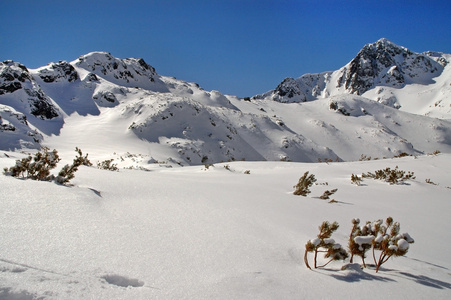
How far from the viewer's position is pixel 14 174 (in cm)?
267

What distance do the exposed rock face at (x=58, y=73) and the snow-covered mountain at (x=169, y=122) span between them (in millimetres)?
84

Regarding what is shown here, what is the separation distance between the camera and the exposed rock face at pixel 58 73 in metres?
25.4

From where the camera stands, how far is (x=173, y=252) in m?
1.36

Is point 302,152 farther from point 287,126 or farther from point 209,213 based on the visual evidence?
point 209,213

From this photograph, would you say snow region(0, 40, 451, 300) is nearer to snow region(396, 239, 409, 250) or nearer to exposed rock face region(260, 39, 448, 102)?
snow region(396, 239, 409, 250)

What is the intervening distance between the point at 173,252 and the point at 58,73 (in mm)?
30743

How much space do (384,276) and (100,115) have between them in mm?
24306

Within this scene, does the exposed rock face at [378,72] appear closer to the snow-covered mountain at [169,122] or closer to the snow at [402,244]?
the snow-covered mountain at [169,122]

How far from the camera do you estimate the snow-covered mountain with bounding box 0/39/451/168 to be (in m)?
16.8

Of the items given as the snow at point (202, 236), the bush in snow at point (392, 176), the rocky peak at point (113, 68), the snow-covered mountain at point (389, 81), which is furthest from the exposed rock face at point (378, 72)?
the snow at point (202, 236)

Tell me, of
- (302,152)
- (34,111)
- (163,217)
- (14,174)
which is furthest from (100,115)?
(163,217)

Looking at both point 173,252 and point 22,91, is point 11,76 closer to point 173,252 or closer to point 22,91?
point 22,91

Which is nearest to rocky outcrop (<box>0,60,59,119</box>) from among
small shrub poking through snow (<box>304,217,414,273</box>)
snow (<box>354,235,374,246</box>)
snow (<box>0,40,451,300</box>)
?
snow (<box>0,40,451,300</box>)

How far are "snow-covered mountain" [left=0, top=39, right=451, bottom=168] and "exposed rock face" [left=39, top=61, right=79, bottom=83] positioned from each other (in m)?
0.08
